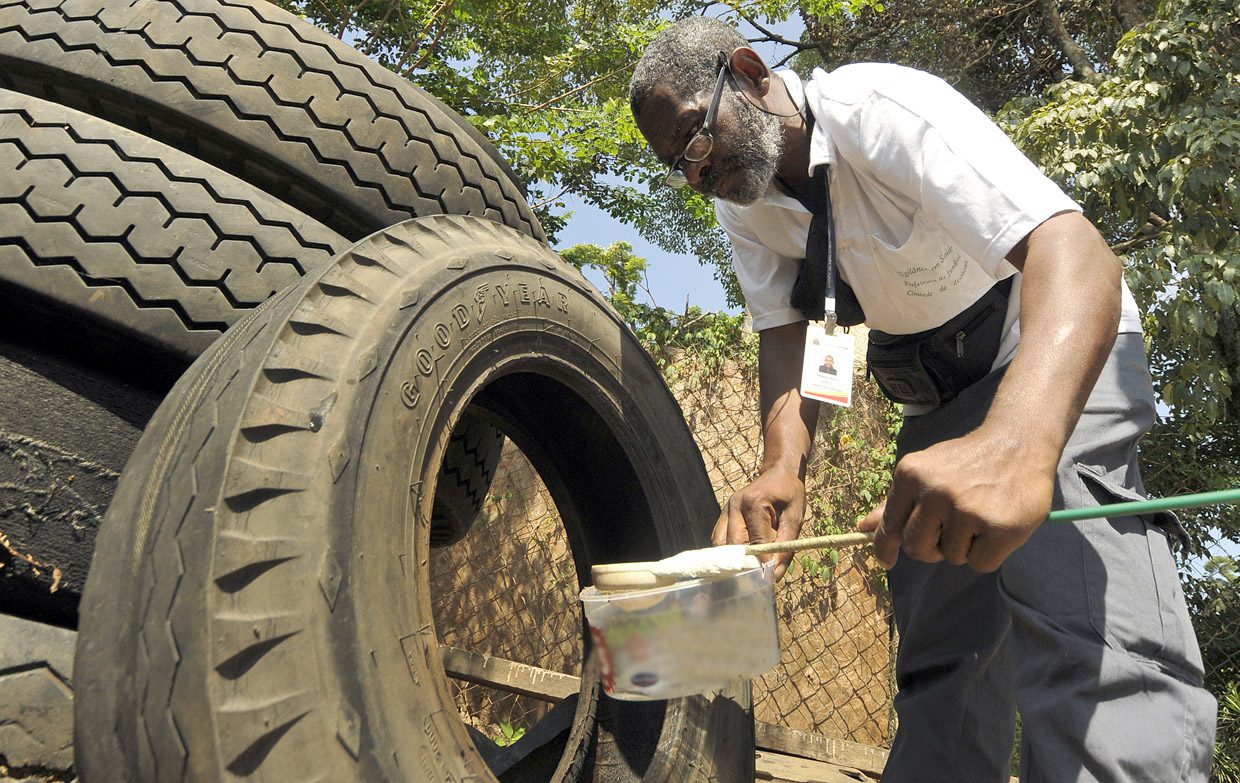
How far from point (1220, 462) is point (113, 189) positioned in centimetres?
747

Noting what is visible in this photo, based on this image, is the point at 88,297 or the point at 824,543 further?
the point at 88,297

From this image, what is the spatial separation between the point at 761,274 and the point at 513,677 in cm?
151

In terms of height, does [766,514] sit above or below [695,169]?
below

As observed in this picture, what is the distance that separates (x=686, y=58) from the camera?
7.16ft

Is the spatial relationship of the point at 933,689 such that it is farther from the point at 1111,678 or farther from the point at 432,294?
the point at 432,294

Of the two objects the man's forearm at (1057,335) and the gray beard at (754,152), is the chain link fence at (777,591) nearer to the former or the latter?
the gray beard at (754,152)

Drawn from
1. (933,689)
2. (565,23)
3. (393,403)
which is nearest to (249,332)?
(393,403)

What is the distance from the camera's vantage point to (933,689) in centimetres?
209

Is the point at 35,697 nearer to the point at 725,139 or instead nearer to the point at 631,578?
the point at 631,578

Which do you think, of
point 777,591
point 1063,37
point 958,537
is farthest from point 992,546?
point 1063,37

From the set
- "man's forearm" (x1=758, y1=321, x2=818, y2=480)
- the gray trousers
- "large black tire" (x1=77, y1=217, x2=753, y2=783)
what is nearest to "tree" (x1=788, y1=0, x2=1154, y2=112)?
"man's forearm" (x1=758, y1=321, x2=818, y2=480)

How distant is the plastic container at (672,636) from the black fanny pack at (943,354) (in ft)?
2.57

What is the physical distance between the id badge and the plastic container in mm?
712

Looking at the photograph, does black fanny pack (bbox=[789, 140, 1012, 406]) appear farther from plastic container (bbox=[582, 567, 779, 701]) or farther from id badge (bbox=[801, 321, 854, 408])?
plastic container (bbox=[582, 567, 779, 701])
